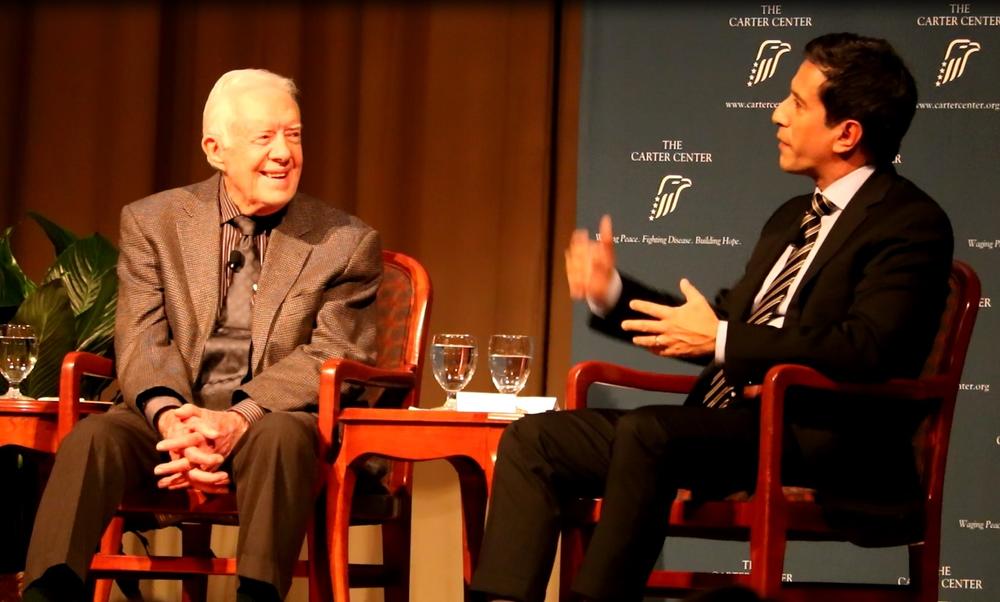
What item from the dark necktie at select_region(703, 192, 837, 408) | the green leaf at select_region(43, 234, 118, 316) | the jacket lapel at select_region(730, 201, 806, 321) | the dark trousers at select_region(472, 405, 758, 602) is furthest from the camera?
the green leaf at select_region(43, 234, 118, 316)

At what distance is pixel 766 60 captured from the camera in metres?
4.23

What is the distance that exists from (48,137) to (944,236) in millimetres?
3361

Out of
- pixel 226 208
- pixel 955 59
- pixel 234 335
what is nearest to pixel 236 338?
pixel 234 335

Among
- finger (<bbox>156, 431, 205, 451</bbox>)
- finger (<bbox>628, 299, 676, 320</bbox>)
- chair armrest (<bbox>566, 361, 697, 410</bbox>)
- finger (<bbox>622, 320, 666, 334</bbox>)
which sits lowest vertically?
finger (<bbox>156, 431, 205, 451</bbox>)

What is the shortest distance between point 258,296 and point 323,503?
1.73 feet

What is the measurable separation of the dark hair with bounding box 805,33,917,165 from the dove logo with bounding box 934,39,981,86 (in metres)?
1.33

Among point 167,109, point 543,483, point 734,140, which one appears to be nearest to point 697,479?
point 543,483

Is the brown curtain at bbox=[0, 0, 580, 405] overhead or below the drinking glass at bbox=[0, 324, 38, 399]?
overhead

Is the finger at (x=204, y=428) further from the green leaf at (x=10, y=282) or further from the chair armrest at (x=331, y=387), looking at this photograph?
the green leaf at (x=10, y=282)

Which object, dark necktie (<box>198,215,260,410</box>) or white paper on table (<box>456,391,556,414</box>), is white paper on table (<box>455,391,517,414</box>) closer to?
white paper on table (<box>456,391,556,414</box>)

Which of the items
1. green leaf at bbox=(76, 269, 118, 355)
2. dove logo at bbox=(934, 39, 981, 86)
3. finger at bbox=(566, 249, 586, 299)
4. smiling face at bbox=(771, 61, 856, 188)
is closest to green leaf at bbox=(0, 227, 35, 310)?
green leaf at bbox=(76, 269, 118, 355)

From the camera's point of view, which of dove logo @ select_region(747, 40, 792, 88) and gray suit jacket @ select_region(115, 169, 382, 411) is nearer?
gray suit jacket @ select_region(115, 169, 382, 411)

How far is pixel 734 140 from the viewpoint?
4219 mm

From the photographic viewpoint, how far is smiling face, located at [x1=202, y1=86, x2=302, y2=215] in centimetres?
324
